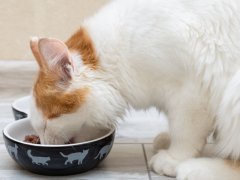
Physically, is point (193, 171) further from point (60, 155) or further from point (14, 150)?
point (14, 150)

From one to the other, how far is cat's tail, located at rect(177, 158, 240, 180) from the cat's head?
26cm

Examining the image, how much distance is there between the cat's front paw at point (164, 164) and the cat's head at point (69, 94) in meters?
0.19

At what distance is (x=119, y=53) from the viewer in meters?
1.51

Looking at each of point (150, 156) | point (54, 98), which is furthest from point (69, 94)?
point (150, 156)

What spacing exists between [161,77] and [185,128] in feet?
0.54

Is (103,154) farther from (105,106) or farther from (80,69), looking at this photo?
(80,69)

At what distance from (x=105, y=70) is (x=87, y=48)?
0.27 ft

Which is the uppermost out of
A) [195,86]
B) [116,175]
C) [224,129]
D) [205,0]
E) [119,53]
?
[205,0]

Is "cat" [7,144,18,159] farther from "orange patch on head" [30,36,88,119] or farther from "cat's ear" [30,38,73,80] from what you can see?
"cat's ear" [30,38,73,80]

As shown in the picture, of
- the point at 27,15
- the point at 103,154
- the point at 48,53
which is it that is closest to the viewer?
the point at 48,53

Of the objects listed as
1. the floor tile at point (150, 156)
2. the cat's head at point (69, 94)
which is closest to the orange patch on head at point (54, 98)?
the cat's head at point (69, 94)

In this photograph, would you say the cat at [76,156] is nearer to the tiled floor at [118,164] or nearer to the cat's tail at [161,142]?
the tiled floor at [118,164]

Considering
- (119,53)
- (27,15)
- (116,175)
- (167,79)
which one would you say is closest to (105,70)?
(119,53)

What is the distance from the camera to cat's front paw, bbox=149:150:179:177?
1530 millimetres
